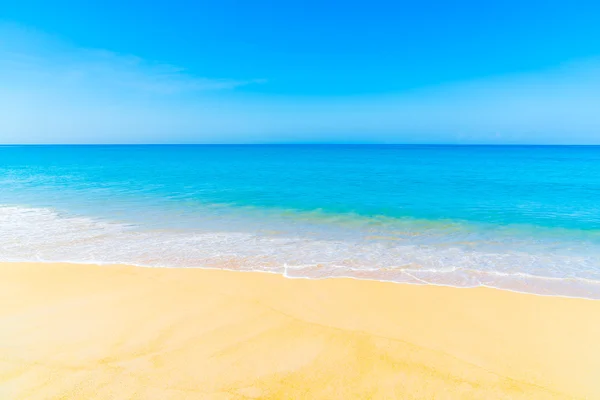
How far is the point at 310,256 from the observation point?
7.71 meters

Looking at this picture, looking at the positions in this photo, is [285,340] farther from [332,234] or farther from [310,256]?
[332,234]

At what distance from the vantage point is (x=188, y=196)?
16.2 metres

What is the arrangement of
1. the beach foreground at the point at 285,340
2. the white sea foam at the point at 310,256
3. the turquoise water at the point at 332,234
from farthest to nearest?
the turquoise water at the point at 332,234 < the white sea foam at the point at 310,256 < the beach foreground at the point at 285,340

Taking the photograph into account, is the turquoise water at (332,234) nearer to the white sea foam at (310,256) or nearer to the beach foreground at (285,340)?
the white sea foam at (310,256)

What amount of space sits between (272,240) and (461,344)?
19.3 feet

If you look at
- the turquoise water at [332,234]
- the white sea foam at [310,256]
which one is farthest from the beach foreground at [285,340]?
the turquoise water at [332,234]

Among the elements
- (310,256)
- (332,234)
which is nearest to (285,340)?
(310,256)

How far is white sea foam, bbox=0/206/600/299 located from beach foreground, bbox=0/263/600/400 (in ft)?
2.19

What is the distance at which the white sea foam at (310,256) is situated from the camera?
652 centimetres

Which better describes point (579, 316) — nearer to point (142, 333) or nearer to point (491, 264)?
point (491, 264)

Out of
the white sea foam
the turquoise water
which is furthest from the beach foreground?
the turquoise water

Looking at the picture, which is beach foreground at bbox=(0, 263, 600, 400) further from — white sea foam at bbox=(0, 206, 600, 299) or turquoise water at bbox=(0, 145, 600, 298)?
turquoise water at bbox=(0, 145, 600, 298)

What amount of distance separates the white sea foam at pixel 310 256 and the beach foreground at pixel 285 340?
67 cm

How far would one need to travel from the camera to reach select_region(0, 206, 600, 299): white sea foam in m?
6.52
